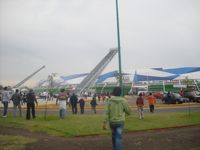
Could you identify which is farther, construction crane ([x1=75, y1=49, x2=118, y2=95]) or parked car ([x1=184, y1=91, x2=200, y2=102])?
construction crane ([x1=75, y1=49, x2=118, y2=95])

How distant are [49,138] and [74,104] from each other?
1138cm

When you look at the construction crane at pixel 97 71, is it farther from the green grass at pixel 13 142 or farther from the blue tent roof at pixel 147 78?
the green grass at pixel 13 142

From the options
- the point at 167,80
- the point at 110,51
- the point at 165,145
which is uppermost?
the point at 110,51

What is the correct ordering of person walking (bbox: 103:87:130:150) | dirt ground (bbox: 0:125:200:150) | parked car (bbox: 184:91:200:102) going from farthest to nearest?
parked car (bbox: 184:91:200:102)
dirt ground (bbox: 0:125:200:150)
person walking (bbox: 103:87:130:150)

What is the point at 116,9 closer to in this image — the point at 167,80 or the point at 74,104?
the point at 74,104

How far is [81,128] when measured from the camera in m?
13.0

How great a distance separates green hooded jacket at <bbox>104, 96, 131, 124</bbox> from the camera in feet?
24.9

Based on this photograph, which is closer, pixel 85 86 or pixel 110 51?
pixel 85 86

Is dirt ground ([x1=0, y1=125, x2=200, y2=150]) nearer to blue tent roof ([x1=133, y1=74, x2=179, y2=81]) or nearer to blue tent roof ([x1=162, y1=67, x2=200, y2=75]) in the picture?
blue tent roof ([x1=133, y1=74, x2=179, y2=81])

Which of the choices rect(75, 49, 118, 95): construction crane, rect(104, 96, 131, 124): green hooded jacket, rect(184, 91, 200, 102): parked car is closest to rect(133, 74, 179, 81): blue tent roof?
rect(75, 49, 118, 95): construction crane

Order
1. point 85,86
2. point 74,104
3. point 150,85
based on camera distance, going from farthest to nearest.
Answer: point 150,85, point 85,86, point 74,104

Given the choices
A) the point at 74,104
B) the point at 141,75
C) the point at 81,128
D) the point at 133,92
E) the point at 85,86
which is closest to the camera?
the point at 81,128

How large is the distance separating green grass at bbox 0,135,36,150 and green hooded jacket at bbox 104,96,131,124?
2.89 metres

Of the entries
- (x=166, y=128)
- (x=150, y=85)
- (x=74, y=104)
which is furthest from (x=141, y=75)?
(x=166, y=128)
